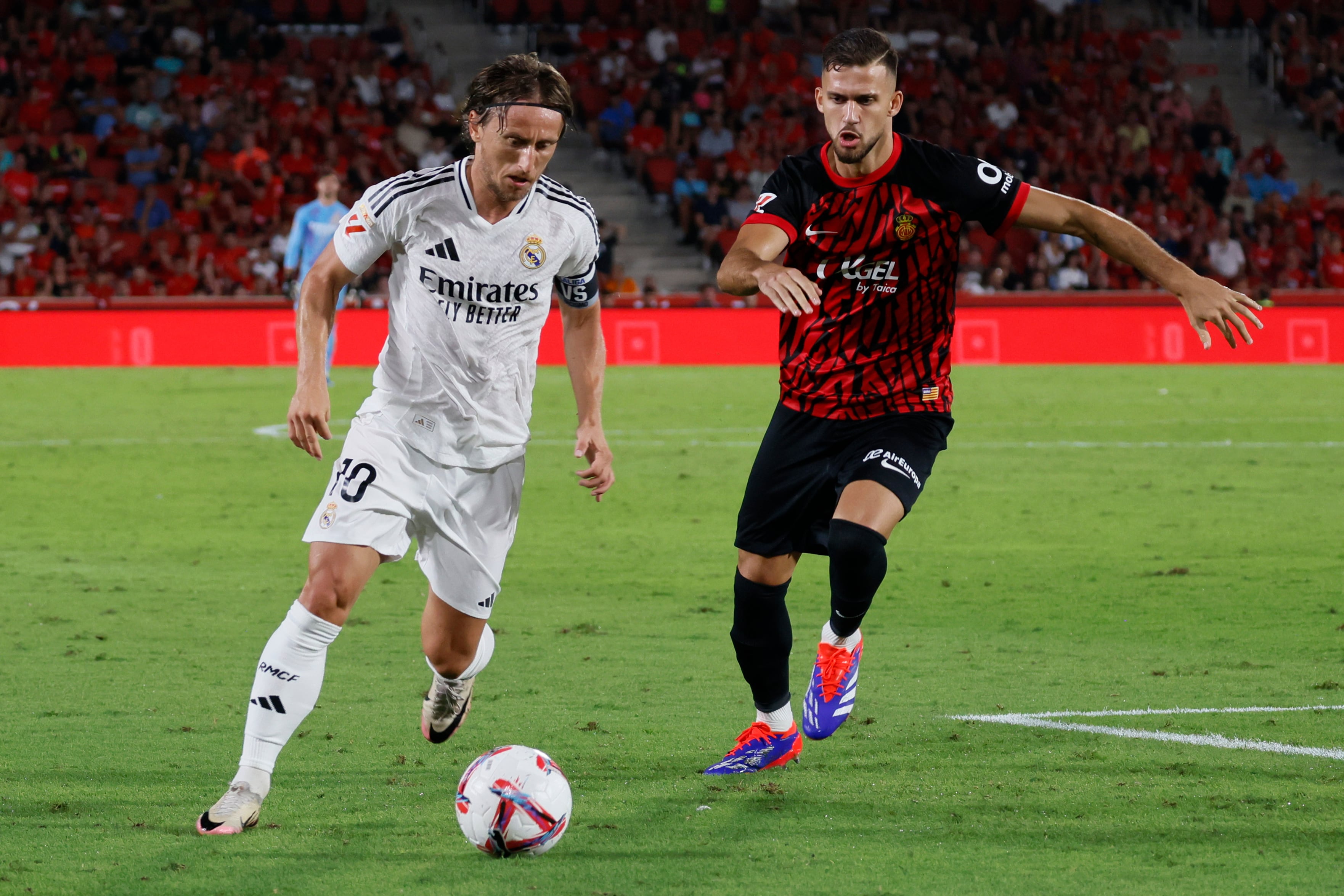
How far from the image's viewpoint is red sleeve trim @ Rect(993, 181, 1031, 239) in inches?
211

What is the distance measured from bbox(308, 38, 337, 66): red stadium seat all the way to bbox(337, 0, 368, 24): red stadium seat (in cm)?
94

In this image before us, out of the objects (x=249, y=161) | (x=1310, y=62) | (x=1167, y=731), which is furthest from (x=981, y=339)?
(x=1167, y=731)

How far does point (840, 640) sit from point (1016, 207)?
1498 millimetres

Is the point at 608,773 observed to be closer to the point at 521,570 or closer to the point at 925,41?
the point at 521,570

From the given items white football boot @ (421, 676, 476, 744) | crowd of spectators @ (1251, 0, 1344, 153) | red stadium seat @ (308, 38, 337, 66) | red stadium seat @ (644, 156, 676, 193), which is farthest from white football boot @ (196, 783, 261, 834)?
crowd of spectators @ (1251, 0, 1344, 153)

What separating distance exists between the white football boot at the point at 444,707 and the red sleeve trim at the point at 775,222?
1.72 metres

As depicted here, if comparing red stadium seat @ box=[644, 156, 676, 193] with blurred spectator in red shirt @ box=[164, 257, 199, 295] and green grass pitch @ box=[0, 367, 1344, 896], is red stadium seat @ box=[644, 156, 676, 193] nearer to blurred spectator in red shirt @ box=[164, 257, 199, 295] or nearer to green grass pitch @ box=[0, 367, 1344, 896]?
blurred spectator in red shirt @ box=[164, 257, 199, 295]

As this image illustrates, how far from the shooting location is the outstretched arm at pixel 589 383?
17.7 feet

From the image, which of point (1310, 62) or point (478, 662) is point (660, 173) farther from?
point (478, 662)

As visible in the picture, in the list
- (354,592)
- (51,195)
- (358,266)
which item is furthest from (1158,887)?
(51,195)

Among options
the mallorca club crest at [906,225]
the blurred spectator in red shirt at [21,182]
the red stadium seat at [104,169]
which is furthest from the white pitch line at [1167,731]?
the red stadium seat at [104,169]

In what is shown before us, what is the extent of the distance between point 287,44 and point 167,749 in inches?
1065

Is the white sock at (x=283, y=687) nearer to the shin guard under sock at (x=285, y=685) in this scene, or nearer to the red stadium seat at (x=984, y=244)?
the shin guard under sock at (x=285, y=685)

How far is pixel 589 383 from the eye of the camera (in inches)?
216
